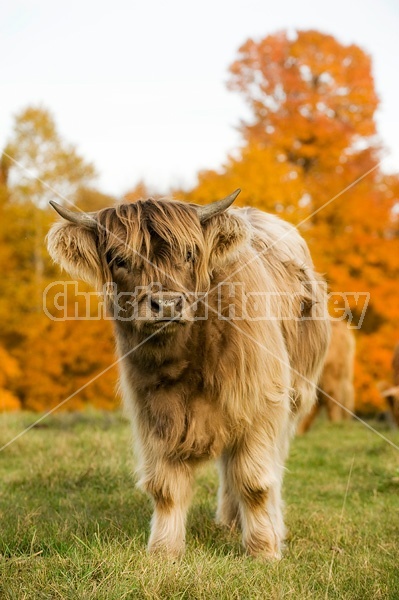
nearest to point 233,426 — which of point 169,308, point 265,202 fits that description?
point 169,308

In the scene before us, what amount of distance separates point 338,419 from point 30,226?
9812 mm

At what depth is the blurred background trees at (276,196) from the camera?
16.7 m

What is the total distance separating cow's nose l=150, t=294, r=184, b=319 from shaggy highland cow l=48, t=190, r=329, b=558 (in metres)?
0.08

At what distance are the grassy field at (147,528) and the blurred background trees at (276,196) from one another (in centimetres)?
932

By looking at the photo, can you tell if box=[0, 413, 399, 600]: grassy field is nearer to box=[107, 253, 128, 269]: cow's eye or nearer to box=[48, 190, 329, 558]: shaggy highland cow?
box=[48, 190, 329, 558]: shaggy highland cow

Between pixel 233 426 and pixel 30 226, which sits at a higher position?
pixel 30 226

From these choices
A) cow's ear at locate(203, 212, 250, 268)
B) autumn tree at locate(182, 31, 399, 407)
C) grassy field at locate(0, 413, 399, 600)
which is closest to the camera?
grassy field at locate(0, 413, 399, 600)

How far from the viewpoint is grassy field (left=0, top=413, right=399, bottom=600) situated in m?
3.02

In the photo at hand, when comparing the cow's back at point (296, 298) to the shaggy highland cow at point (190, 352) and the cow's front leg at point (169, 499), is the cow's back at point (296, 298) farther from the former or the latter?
the cow's front leg at point (169, 499)

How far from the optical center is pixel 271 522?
419 cm

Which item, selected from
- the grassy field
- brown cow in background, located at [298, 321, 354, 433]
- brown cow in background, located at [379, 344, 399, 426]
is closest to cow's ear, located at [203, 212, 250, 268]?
the grassy field

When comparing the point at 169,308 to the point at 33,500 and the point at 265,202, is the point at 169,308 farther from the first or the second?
the point at 265,202

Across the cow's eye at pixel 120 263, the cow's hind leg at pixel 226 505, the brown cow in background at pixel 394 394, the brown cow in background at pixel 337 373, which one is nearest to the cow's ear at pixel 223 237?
the cow's eye at pixel 120 263

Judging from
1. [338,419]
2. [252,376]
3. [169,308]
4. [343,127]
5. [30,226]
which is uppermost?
[343,127]
